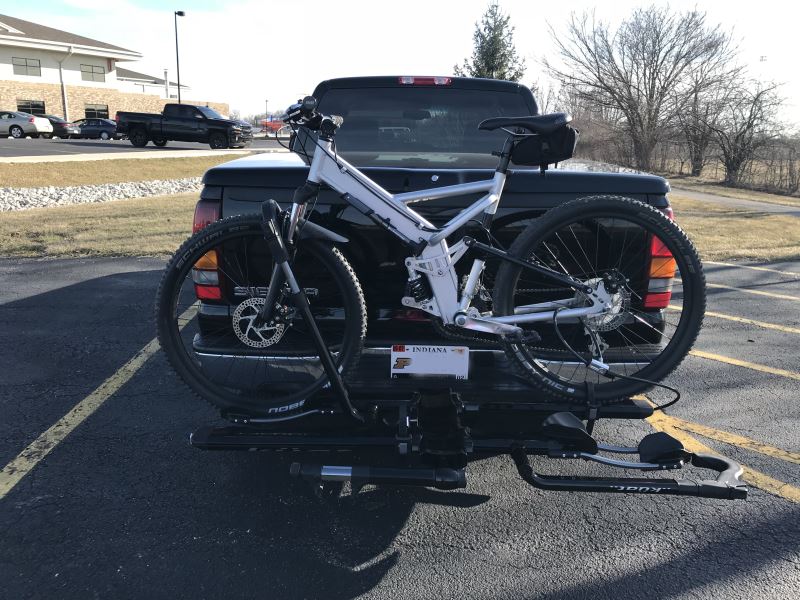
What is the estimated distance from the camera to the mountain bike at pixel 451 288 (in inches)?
102

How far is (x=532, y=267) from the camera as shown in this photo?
260 cm

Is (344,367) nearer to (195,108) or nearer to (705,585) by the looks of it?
(705,585)

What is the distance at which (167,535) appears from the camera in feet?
8.52

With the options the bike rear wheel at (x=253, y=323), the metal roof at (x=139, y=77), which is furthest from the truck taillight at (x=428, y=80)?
the metal roof at (x=139, y=77)

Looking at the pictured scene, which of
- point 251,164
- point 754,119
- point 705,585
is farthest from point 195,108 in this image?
point 705,585

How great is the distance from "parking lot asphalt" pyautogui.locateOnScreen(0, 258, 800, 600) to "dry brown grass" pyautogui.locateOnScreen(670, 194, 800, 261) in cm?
677

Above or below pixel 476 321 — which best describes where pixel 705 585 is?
below

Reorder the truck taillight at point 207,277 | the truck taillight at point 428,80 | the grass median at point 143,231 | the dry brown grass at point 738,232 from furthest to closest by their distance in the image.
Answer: the dry brown grass at point 738,232, the grass median at point 143,231, the truck taillight at point 428,80, the truck taillight at point 207,277

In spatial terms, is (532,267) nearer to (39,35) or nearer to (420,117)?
(420,117)

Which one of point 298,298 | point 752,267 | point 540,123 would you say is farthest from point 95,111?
point 540,123

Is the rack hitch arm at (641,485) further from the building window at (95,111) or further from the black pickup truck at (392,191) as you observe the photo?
the building window at (95,111)

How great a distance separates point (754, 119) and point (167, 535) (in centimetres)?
3278

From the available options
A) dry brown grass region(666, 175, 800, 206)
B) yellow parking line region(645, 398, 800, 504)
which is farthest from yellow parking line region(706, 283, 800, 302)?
dry brown grass region(666, 175, 800, 206)

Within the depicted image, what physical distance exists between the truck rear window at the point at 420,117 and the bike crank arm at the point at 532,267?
172 centimetres
